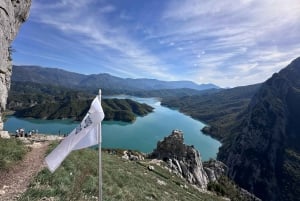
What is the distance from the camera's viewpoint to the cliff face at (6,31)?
25.3 meters

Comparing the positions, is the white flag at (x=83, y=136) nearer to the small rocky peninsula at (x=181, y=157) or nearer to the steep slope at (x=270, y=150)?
the small rocky peninsula at (x=181, y=157)

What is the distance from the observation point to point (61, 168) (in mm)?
16125

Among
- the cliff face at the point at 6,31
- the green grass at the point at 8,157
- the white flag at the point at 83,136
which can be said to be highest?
the cliff face at the point at 6,31

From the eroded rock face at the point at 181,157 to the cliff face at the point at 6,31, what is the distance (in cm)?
3603

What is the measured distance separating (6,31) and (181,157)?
4586 cm

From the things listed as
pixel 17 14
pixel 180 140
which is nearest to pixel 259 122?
pixel 180 140

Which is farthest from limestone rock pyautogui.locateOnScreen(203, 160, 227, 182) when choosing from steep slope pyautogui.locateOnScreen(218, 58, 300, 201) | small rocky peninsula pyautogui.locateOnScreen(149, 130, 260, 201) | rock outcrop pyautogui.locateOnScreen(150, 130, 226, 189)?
steep slope pyautogui.locateOnScreen(218, 58, 300, 201)

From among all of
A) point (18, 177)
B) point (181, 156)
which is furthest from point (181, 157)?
point (18, 177)

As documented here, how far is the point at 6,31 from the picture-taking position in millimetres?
26109

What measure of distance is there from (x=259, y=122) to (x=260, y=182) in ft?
163

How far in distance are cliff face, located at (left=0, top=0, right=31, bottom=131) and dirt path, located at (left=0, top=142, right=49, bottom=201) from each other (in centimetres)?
1214

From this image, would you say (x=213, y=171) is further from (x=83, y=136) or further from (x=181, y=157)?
(x=83, y=136)

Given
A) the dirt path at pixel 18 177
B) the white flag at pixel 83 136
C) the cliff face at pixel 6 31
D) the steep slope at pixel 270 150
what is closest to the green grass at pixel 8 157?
the dirt path at pixel 18 177

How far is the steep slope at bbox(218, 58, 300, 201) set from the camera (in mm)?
117188
